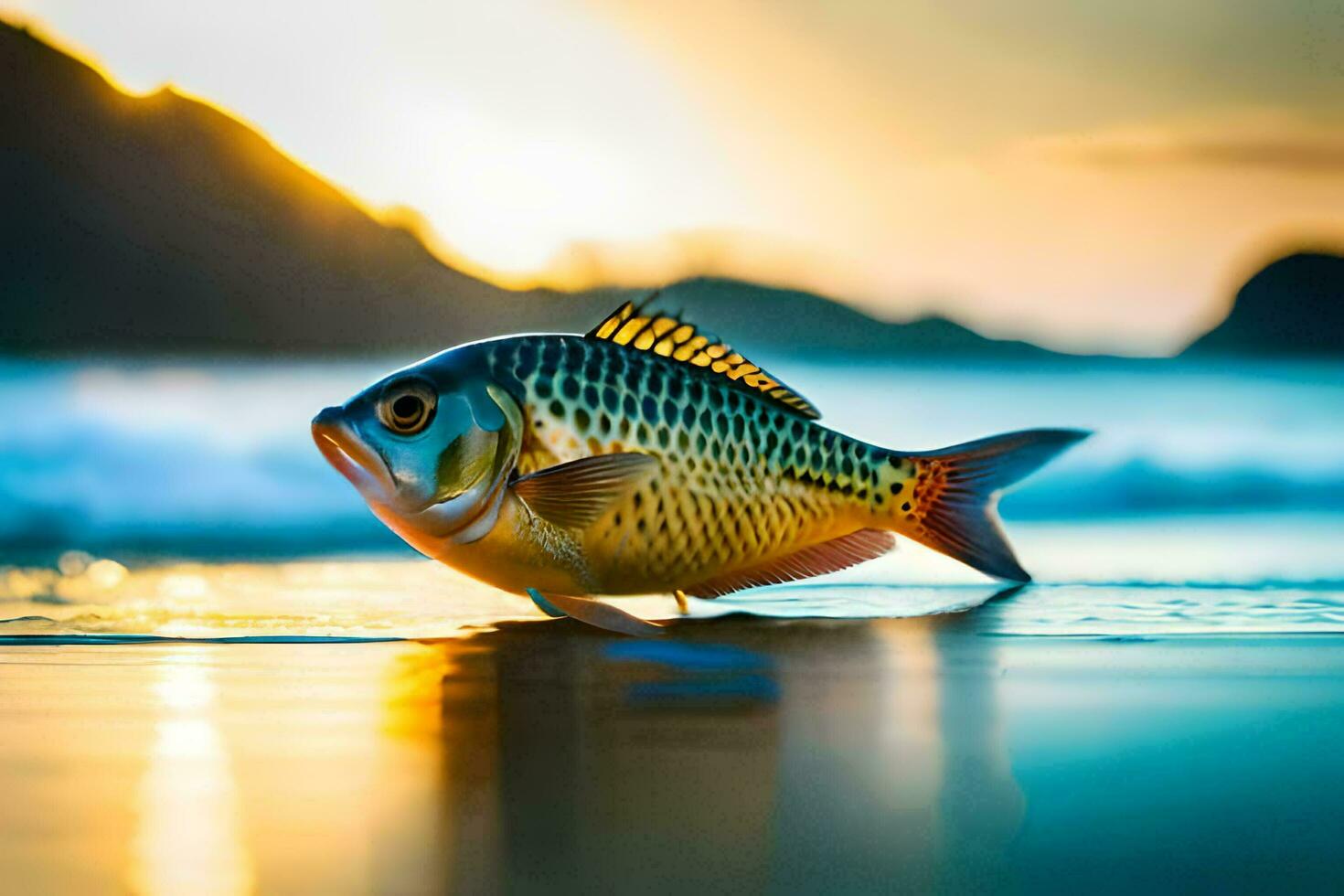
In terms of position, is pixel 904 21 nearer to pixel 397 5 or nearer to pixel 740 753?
pixel 397 5

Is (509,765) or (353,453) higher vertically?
(353,453)

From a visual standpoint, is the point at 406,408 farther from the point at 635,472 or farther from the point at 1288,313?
the point at 1288,313

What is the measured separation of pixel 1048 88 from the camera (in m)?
1.76

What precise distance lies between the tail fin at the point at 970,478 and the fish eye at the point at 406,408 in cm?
38

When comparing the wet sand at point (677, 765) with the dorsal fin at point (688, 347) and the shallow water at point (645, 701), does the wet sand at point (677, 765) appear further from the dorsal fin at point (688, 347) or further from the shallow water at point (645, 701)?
the dorsal fin at point (688, 347)

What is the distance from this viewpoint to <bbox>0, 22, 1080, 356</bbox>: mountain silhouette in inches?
71.7

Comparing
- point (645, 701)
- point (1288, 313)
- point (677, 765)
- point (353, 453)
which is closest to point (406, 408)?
point (353, 453)

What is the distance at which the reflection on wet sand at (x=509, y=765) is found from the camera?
1.66 ft

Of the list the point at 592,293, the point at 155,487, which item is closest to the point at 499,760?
the point at 155,487

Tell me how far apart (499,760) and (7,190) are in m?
1.63

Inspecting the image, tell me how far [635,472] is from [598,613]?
0.10 m

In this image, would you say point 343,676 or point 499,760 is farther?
point 343,676

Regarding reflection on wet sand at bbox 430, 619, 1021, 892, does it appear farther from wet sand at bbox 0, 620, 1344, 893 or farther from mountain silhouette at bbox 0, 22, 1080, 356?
mountain silhouette at bbox 0, 22, 1080, 356

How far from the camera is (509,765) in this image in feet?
2.12
